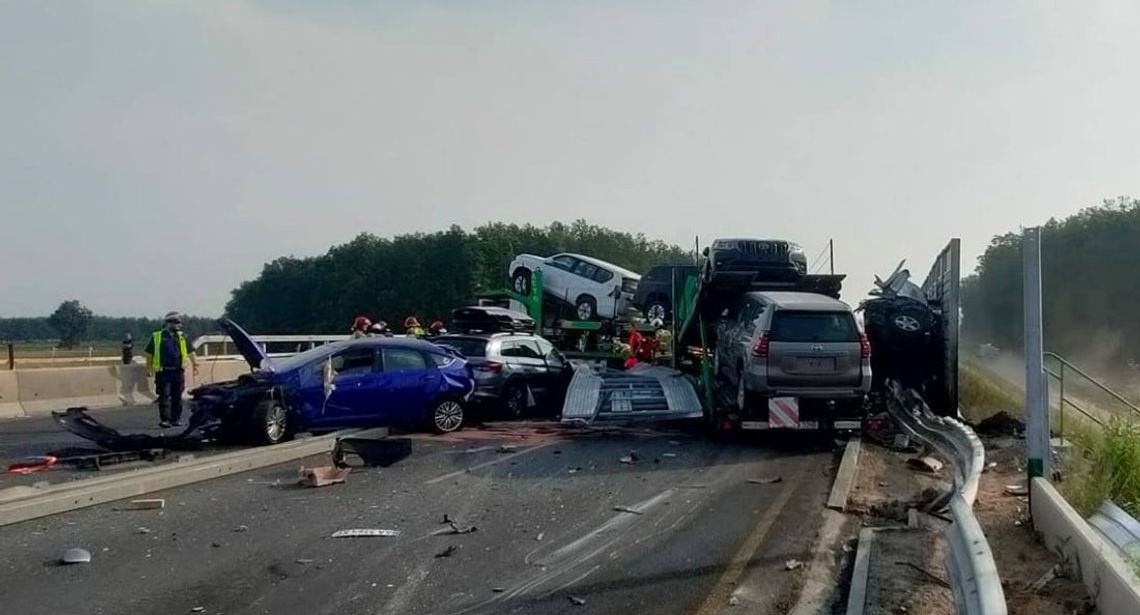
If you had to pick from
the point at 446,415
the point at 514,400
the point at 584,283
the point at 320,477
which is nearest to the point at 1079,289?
the point at 584,283

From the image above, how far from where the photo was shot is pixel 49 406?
20328mm

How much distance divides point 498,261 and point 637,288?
151 ft

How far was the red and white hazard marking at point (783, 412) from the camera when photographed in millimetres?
15375

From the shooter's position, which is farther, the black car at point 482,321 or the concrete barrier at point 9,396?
the black car at point 482,321

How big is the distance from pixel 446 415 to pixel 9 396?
8277 millimetres

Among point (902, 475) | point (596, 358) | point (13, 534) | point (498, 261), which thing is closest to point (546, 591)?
point (13, 534)

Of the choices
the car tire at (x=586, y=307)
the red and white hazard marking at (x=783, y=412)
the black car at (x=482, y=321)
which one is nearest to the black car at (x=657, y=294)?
the car tire at (x=586, y=307)

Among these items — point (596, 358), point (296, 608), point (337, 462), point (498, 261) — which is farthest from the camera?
point (498, 261)

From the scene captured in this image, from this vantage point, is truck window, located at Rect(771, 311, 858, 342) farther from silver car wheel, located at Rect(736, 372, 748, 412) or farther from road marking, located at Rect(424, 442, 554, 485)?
road marking, located at Rect(424, 442, 554, 485)

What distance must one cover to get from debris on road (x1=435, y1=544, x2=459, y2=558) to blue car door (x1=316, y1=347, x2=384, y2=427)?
7152 mm

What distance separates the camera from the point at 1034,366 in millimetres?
8891

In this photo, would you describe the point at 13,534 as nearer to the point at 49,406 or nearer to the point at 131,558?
the point at 131,558

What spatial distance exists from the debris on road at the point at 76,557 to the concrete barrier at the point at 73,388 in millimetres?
12494

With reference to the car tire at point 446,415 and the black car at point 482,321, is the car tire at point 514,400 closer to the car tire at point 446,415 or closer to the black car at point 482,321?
the car tire at point 446,415
